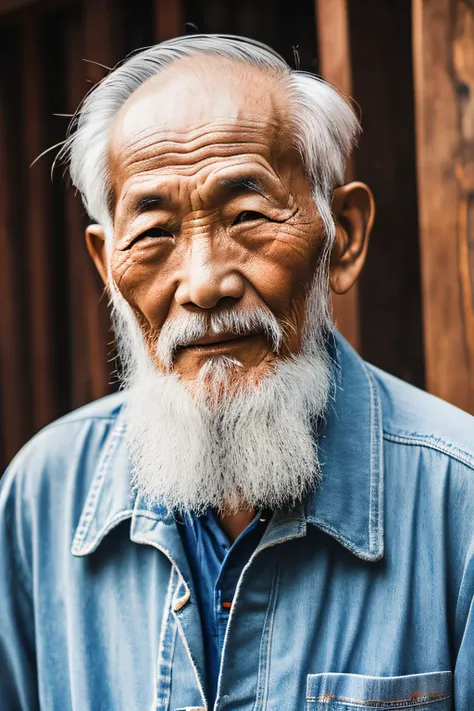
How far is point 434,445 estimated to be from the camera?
5.73 feet

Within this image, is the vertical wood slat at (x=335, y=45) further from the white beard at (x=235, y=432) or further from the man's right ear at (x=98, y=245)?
the man's right ear at (x=98, y=245)

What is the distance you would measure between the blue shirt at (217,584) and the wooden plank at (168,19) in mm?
1734

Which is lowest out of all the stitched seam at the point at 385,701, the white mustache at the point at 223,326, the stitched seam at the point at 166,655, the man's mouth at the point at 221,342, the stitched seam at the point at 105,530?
the stitched seam at the point at 385,701

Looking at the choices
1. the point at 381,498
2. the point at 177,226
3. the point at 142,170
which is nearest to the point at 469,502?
the point at 381,498

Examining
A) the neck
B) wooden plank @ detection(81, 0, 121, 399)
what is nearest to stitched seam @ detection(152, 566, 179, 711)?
the neck

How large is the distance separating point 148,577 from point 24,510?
42 cm

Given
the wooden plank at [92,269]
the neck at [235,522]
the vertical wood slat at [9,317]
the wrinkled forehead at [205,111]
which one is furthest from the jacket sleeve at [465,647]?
the vertical wood slat at [9,317]

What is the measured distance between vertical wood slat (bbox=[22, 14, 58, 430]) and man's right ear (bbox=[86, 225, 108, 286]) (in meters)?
1.13

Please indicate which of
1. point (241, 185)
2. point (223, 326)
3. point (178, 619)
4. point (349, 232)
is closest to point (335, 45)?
point (349, 232)

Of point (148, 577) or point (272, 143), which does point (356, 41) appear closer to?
point (272, 143)

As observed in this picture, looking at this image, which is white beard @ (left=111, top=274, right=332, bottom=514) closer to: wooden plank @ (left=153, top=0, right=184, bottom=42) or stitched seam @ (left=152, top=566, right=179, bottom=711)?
stitched seam @ (left=152, top=566, right=179, bottom=711)

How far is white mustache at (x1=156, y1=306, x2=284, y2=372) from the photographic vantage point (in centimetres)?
168

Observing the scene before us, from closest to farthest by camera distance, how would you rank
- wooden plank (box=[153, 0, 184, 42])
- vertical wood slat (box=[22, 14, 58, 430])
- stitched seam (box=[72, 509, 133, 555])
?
1. stitched seam (box=[72, 509, 133, 555])
2. wooden plank (box=[153, 0, 184, 42])
3. vertical wood slat (box=[22, 14, 58, 430])

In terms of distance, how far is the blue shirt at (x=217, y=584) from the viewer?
5.69 ft
